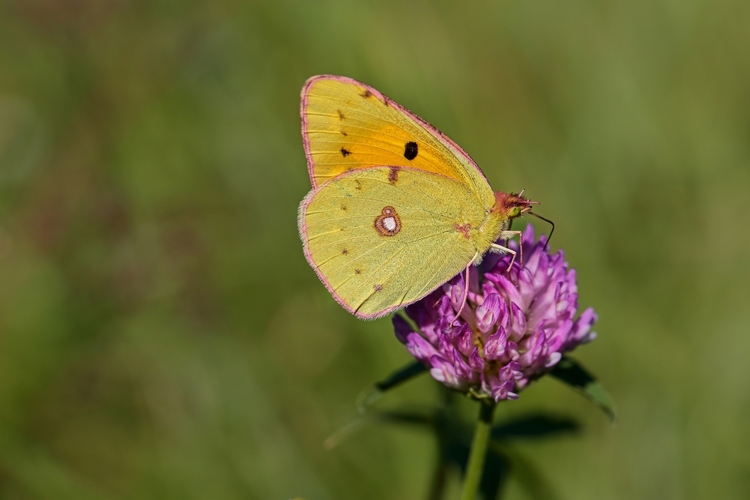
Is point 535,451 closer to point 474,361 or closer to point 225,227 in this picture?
point 474,361

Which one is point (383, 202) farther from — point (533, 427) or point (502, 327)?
point (533, 427)

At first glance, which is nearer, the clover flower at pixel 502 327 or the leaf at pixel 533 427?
the clover flower at pixel 502 327

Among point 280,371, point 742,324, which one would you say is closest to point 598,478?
point 742,324

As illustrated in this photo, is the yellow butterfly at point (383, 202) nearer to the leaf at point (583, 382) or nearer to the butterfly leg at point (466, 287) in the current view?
the butterfly leg at point (466, 287)

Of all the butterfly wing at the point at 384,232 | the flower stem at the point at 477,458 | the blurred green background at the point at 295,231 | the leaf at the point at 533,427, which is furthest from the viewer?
the blurred green background at the point at 295,231

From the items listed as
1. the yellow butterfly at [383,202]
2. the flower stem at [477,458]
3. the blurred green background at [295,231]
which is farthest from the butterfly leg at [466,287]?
the blurred green background at [295,231]

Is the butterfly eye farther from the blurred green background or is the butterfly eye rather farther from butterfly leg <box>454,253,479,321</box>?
the blurred green background

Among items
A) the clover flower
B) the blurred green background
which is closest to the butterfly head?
the clover flower
